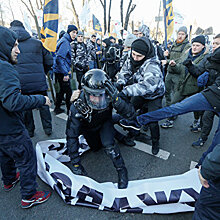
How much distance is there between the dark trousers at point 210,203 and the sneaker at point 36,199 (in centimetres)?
159

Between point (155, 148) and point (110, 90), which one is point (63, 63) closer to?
point (110, 90)

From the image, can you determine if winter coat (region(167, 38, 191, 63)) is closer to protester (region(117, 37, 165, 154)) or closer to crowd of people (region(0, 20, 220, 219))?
crowd of people (region(0, 20, 220, 219))

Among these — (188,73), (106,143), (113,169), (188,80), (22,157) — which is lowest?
(113,169)

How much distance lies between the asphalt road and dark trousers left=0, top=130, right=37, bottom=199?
248 millimetres

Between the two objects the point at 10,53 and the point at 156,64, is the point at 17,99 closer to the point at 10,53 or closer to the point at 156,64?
the point at 10,53

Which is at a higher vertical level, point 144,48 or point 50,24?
point 50,24

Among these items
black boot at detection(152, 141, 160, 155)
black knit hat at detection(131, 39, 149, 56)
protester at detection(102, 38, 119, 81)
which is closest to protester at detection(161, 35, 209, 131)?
black knit hat at detection(131, 39, 149, 56)

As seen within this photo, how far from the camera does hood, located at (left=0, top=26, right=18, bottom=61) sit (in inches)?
57.3

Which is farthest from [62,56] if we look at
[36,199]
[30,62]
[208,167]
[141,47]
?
[208,167]

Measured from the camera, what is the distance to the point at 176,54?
3.96 metres

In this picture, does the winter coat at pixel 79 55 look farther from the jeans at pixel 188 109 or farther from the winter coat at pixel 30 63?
the jeans at pixel 188 109

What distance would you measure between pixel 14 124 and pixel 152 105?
6.08ft

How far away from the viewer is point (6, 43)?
148cm

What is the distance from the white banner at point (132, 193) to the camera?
5.68 feet
